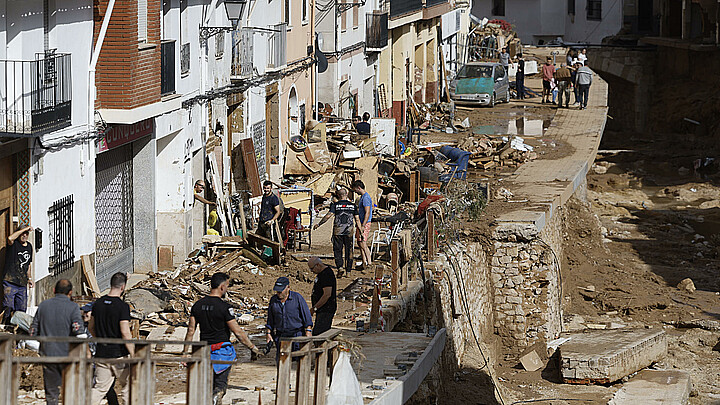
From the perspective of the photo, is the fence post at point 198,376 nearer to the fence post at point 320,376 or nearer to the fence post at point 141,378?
the fence post at point 141,378

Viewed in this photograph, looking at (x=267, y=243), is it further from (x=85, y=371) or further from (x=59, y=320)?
(x=85, y=371)

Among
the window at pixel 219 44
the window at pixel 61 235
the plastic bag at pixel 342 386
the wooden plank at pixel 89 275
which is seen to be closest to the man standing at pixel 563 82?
the window at pixel 219 44

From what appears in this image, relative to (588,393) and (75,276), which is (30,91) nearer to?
(75,276)

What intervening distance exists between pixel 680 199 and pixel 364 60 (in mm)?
11196

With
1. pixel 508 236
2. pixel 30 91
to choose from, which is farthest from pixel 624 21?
pixel 30 91

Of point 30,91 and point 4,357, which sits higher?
point 30,91

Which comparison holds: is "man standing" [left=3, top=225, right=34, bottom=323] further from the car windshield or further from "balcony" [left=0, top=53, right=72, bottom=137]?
the car windshield

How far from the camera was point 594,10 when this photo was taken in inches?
2298

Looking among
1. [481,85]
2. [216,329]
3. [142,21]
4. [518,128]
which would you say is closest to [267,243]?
[142,21]

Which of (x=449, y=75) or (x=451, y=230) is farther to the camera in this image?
(x=449, y=75)

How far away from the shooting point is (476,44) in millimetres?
50406

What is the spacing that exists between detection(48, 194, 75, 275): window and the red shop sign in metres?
1.29

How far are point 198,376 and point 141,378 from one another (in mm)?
685

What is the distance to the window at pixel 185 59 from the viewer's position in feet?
62.8
